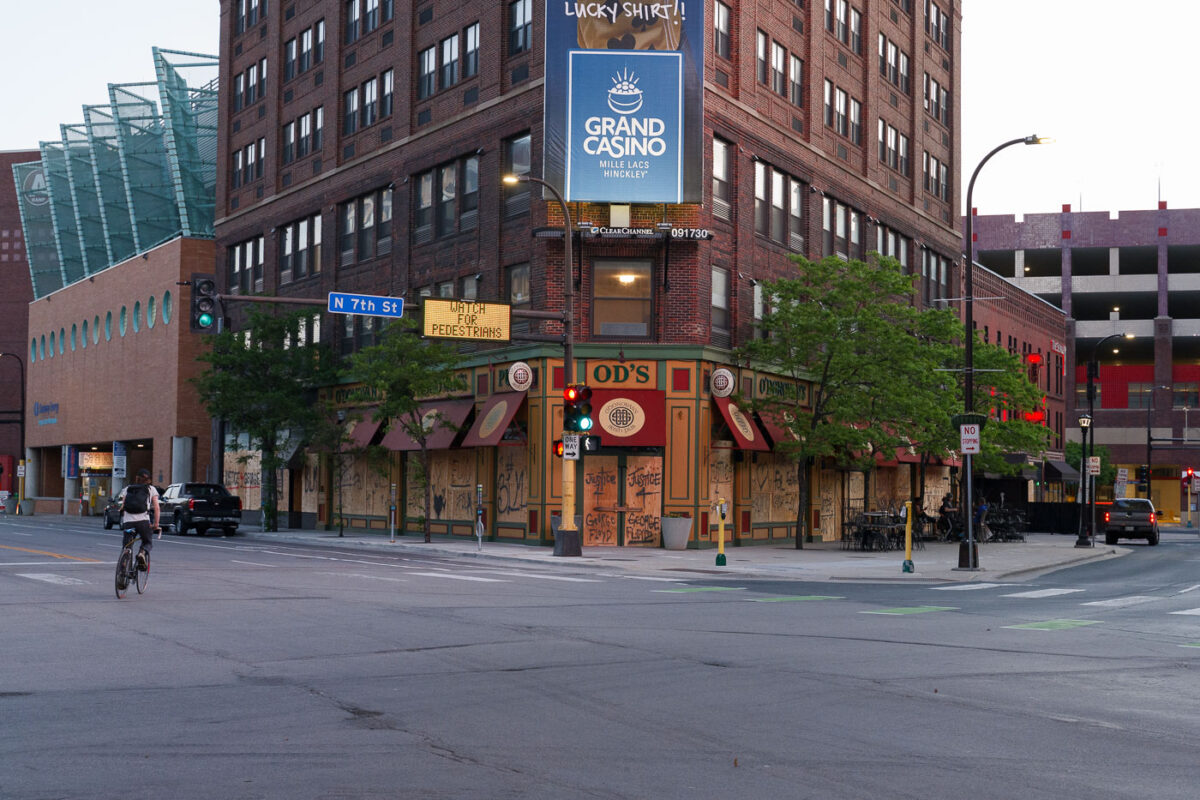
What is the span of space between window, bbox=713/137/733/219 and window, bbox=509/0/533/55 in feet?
20.6

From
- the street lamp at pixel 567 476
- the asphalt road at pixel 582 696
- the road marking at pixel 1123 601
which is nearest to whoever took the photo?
the asphalt road at pixel 582 696

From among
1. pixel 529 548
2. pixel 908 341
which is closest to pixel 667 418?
pixel 529 548

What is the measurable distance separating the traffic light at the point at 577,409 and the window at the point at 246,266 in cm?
2741

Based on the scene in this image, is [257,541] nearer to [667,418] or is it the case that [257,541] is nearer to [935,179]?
[667,418]

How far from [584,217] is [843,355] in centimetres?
827

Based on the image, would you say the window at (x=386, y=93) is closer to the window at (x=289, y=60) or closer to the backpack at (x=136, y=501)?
the window at (x=289, y=60)

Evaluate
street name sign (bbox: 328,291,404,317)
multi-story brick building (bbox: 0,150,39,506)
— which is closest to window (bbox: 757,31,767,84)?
street name sign (bbox: 328,291,404,317)

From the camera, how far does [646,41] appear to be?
3425cm

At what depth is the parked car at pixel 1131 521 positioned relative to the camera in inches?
1874

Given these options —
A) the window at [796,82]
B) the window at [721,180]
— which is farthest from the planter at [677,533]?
the window at [796,82]

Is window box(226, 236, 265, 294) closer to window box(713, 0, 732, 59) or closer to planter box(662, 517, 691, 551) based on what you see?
window box(713, 0, 732, 59)

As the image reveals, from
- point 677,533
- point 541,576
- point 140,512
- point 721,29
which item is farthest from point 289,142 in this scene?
point 140,512

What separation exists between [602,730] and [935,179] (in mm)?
49374

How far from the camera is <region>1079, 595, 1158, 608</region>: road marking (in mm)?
19453
